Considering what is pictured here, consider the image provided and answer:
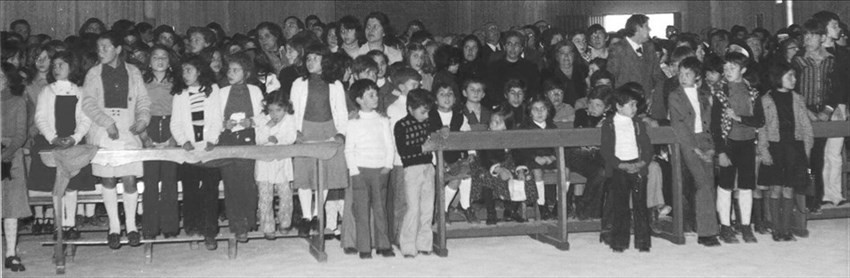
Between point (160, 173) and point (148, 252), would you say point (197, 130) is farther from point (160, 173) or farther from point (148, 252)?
point (148, 252)

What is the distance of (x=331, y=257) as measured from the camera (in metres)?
8.06

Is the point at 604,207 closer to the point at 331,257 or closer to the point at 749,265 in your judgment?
the point at 749,265

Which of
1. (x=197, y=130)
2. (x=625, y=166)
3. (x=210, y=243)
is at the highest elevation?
(x=197, y=130)

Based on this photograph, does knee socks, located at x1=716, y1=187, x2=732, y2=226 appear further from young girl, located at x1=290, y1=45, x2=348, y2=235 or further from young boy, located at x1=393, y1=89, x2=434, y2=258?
young girl, located at x1=290, y1=45, x2=348, y2=235

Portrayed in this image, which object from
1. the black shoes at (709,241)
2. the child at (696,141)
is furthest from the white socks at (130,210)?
the black shoes at (709,241)

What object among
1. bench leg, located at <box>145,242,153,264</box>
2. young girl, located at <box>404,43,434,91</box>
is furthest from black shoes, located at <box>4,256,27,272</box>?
young girl, located at <box>404,43,434,91</box>

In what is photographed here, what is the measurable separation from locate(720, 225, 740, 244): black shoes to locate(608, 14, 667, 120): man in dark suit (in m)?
1.59

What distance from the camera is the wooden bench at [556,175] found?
812 centimetres

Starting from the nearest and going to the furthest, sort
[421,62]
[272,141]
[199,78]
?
[272,141] → [199,78] → [421,62]

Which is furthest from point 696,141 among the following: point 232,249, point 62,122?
point 62,122

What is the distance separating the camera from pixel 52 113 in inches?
314

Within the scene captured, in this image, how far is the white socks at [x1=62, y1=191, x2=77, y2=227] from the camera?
319 inches

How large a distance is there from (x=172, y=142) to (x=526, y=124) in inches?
114

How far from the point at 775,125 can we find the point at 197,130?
15.1 ft
